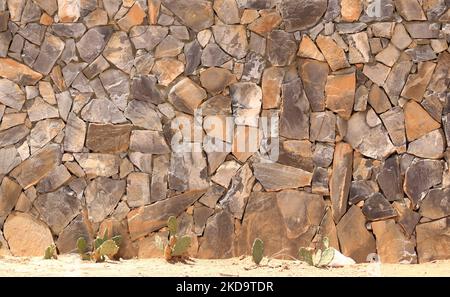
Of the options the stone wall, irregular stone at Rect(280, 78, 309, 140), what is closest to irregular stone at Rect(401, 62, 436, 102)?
the stone wall

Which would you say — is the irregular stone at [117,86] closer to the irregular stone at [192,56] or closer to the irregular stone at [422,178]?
the irregular stone at [192,56]

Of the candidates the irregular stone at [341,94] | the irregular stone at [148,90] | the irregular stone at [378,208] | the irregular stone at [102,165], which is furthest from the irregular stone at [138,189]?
the irregular stone at [378,208]

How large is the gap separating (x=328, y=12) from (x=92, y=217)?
3258 millimetres

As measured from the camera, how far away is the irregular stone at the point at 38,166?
8.67m

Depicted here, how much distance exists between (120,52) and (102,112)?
26.2 inches

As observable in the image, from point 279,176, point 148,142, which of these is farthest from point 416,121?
point 148,142

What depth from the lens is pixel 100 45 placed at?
8.64 metres

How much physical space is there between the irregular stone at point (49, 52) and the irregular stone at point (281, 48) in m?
2.26

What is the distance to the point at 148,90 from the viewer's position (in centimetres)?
852


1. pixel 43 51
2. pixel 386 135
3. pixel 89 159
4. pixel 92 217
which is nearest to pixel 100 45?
pixel 43 51

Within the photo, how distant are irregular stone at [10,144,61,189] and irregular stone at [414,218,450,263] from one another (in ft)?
12.8

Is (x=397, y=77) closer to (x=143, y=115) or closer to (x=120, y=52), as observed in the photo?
(x=143, y=115)

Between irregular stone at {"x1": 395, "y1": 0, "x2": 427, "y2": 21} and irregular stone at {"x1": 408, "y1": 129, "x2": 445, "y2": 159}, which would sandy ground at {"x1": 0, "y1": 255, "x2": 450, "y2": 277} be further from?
irregular stone at {"x1": 395, "y1": 0, "x2": 427, "y2": 21}

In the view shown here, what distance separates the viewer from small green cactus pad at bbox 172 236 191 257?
8.03 m
